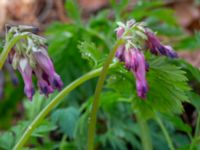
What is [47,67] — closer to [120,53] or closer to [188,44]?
[120,53]

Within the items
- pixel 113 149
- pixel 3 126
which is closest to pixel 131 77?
pixel 113 149

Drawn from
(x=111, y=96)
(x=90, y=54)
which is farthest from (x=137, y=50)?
(x=111, y=96)

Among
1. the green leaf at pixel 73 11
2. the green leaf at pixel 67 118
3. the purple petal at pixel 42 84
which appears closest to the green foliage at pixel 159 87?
the purple petal at pixel 42 84

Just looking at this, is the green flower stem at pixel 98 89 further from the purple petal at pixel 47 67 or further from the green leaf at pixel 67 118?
the green leaf at pixel 67 118

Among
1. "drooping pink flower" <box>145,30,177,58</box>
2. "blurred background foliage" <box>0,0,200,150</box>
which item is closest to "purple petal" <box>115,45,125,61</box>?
"drooping pink flower" <box>145,30,177,58</box>

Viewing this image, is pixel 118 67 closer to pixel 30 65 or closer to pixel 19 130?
pixel 30 65

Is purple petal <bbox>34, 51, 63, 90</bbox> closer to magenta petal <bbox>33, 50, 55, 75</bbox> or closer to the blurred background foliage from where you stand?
magenta petal <bbox>33, 50, 55, 75</bbox>
